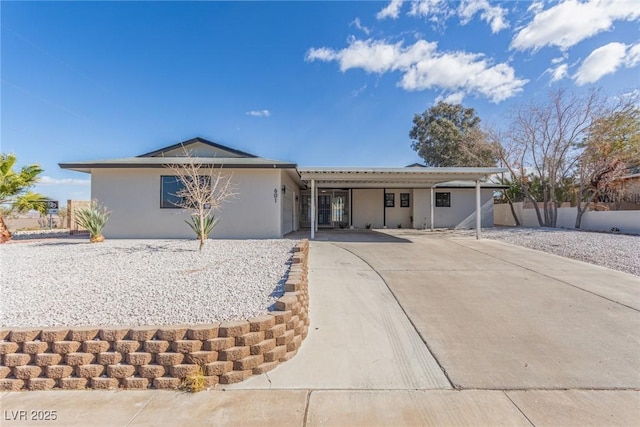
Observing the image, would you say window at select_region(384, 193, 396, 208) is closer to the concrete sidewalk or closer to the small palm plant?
the concrete sidewalk

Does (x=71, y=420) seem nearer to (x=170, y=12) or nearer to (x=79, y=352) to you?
(x=79, y=352)

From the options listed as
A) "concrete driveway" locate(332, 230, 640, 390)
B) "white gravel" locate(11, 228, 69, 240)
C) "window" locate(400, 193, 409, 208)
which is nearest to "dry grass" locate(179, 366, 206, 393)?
"concrete driveway" locate(332, 230, 640, 390)

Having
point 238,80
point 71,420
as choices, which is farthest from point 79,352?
point 238,80

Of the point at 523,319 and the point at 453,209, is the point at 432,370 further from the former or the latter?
the point at 453,209

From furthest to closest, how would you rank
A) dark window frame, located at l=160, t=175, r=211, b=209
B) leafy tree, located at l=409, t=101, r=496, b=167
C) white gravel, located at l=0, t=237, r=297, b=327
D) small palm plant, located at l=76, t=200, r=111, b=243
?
leafy tree, located at l=409, t=101, r=496, b=167
dark window frame, located at l=160, t=175, r=211, b=209
small palm plant, located at l=76, t=200, r=111, b=243
white gravel, located at l=0, t=237, r=297, b=327

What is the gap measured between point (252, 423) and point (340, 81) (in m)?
16.9

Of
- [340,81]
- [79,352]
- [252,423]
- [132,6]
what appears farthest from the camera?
[340,81]

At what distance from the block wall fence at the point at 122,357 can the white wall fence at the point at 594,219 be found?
17.3 metres


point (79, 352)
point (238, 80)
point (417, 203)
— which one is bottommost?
point (79, 352)

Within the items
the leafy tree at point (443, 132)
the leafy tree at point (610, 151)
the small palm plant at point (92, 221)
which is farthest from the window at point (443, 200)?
the small palm plant at point (92, 221)

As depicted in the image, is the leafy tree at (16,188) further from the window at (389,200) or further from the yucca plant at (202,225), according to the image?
the window at (389,200)

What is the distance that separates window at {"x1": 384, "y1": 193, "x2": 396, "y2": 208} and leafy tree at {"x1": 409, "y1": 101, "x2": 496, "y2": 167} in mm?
12301

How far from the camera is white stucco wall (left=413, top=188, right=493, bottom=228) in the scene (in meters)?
17.7

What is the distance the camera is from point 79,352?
2.85 meters
